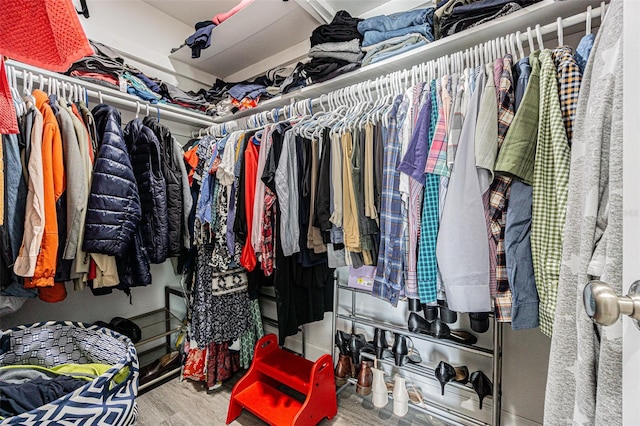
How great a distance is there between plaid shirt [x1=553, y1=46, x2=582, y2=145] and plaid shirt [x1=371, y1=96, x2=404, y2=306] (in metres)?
0.45

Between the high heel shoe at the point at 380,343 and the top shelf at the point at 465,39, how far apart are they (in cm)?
135

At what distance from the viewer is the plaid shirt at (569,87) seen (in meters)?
0.72

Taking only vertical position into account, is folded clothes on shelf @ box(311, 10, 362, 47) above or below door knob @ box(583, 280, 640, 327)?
above

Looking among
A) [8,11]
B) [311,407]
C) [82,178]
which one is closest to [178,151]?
[82,178]

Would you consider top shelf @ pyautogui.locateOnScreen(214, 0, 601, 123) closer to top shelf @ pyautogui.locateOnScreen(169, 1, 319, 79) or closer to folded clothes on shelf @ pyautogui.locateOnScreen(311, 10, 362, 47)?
folded clothes on shelf @ pyautogui.locateOnScreen(311, 10, 362, 47)

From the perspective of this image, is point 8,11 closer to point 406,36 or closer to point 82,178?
point 82,178

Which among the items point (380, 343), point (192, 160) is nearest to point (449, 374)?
point (380, 343)

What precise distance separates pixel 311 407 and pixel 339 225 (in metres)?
0.97

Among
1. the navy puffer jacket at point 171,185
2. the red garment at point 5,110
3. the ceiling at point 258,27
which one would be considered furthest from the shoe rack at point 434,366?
the ceiling at point 258,27

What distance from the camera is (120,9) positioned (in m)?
1.91

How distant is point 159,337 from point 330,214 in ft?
5.07

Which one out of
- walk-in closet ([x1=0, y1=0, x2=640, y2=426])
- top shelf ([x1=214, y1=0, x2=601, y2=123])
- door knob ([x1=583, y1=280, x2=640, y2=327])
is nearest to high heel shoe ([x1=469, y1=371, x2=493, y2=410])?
walk-in closet ([x1=0, y1=0, x2=640, y2=426])

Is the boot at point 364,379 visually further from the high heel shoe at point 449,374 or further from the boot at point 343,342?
the high heel shoe at point 449,374

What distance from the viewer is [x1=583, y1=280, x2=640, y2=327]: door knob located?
0.30m
